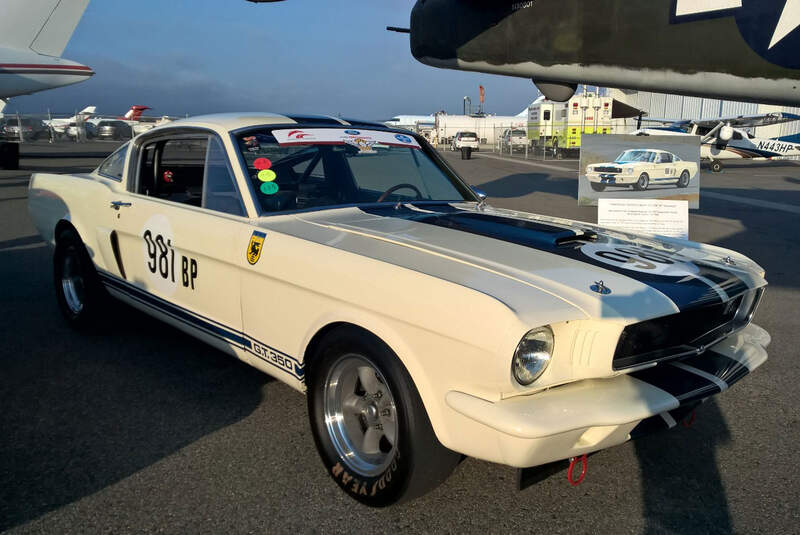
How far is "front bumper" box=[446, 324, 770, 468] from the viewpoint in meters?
1.95

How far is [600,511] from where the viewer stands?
2426 millimetres

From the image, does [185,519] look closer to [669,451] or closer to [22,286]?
[669,451]

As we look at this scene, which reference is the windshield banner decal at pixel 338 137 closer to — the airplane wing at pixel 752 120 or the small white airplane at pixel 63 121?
the airplane wing at pixel 752 120

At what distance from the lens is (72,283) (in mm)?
4668

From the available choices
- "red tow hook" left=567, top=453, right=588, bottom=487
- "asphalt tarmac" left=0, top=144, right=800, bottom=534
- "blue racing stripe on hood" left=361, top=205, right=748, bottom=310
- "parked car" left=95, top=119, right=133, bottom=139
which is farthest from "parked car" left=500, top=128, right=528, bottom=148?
"red tow hook" left=567, top=453, right=588, bottom=487

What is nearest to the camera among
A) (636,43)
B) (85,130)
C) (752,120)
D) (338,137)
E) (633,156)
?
(338,137)

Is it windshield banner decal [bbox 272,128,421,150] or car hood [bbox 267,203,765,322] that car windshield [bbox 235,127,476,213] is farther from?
car hood [bbox 267,203,765,322]

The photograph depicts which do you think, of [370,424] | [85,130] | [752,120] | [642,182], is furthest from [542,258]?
[85,130]

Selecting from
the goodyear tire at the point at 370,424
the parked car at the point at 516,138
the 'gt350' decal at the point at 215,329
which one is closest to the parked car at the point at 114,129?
the parked car at the point at 516,138

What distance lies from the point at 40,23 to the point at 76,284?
810 inches

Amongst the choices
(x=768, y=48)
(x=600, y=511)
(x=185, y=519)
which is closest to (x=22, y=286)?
(x=185, y=519)

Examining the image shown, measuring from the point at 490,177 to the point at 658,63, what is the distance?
15.5m

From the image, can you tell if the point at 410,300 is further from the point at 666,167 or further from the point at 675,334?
the point at 666,167

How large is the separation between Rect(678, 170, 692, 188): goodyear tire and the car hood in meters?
4.00
